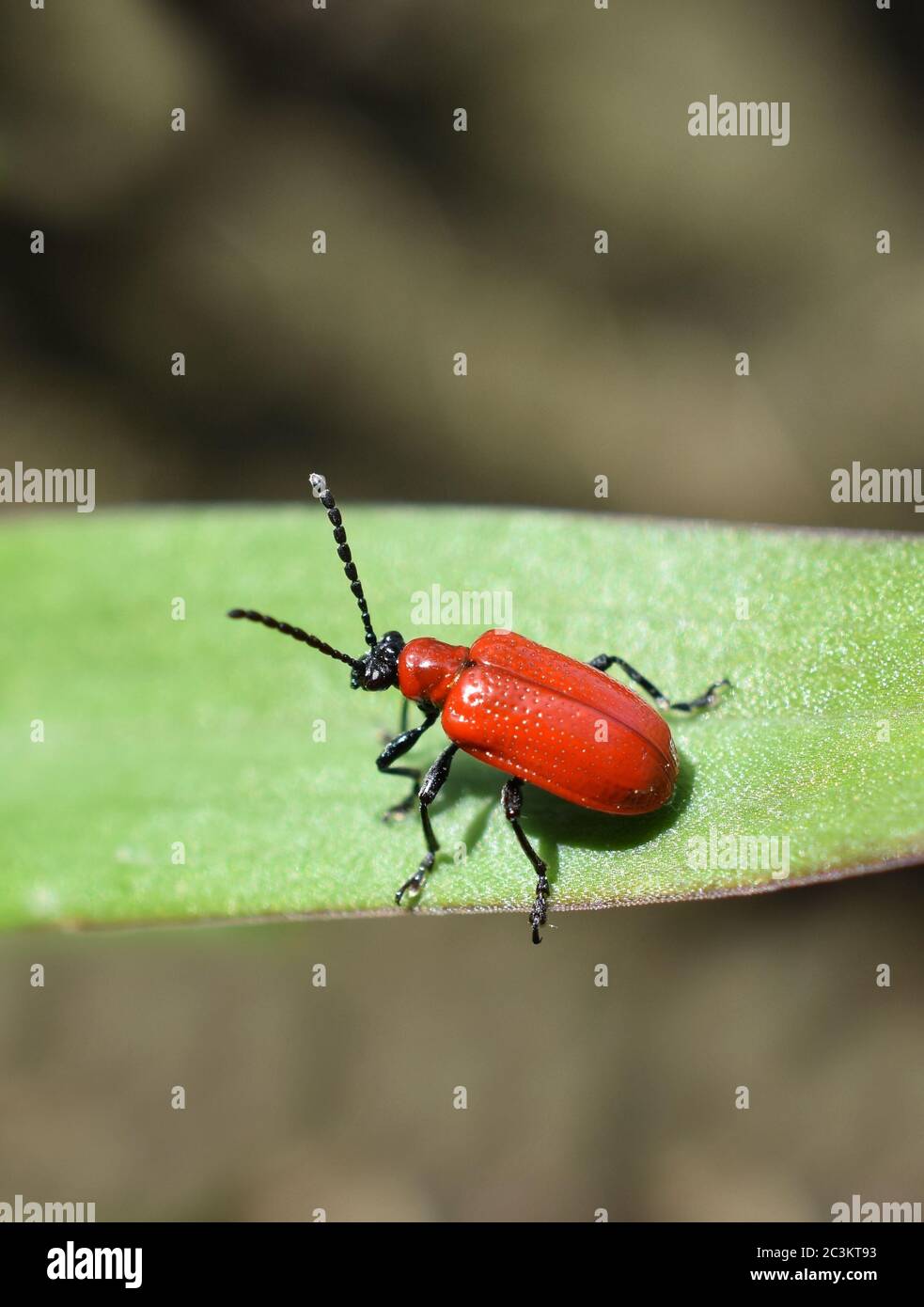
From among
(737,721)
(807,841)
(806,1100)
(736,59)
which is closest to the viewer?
(807,841)

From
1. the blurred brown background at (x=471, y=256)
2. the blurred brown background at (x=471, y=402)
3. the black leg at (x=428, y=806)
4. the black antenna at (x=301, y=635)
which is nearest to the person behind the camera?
the black leg at (x=428, y=806)

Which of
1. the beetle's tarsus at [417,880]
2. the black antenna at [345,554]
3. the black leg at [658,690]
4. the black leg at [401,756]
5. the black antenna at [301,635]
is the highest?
the black antenna at [345,554]

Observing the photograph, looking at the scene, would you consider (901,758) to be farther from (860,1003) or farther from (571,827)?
(860,1003)

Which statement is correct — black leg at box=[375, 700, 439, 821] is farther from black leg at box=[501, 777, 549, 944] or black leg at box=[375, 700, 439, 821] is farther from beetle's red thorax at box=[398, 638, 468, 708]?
black leg at box=[501, 777, 549, 944]

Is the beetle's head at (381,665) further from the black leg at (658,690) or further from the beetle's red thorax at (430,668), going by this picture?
the black leg at (658,690)

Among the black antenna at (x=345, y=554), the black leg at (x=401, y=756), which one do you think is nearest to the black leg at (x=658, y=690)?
the black leg at (x=401, y=756)

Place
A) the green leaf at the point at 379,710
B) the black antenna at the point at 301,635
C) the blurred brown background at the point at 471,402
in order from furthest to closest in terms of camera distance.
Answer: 1. the blurred brown background at the point at 471,402
2. the black antenna at the point at 301,635
3. the green leaf at the point at 379,710

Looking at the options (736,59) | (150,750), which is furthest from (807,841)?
(736,59)

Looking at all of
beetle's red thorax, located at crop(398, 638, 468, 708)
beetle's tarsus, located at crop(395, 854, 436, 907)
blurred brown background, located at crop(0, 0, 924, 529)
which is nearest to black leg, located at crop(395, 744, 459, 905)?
beetle's tarsus, located at crop(395, 854, 436, 907)
